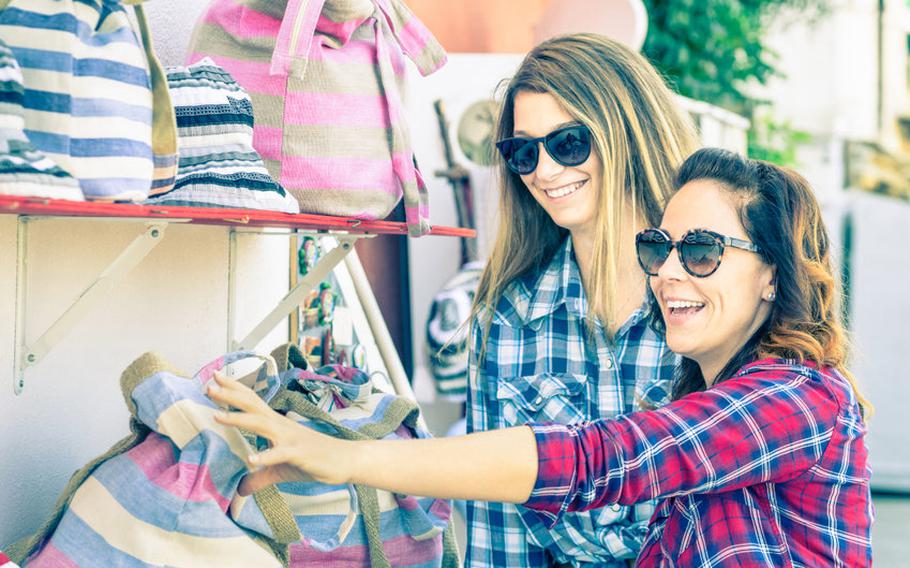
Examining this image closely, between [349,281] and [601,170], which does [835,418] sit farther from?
[349,281]

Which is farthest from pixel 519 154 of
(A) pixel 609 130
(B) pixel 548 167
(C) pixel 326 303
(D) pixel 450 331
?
(D) pixel 450 331

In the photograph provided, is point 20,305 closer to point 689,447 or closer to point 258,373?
point 258,373

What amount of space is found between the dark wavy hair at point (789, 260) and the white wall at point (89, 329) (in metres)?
1.13

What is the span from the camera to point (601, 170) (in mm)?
2316

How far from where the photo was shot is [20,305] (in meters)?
1.80

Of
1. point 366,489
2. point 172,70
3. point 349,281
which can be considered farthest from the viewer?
point 349,281

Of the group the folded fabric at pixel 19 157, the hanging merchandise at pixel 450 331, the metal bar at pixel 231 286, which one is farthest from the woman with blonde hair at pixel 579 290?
the hanging merchandise at pixel 450 331

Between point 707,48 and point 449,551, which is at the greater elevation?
point 707,48

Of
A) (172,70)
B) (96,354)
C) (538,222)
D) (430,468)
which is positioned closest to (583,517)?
(538,222)

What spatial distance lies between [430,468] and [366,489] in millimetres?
528

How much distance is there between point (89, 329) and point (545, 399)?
96 centimetres

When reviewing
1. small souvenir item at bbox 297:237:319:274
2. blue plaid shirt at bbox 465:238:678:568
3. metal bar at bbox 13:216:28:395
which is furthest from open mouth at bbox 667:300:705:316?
small souvenir item at bbox 297:237:319:274

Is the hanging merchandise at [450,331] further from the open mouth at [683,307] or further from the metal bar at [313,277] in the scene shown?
the open mouth at [683,307]

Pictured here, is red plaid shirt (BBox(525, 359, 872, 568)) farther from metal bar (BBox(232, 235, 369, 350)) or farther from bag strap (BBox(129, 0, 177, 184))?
metal bar (BBox(232, 235, 369, 350))
